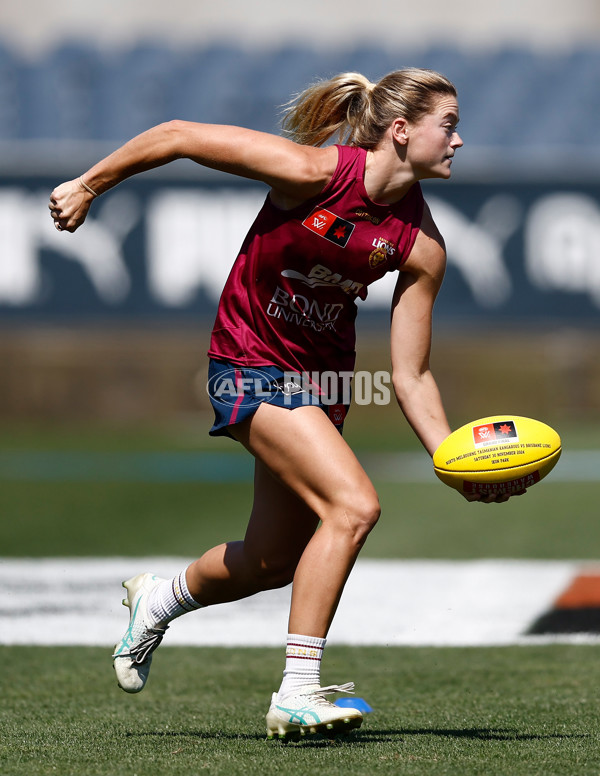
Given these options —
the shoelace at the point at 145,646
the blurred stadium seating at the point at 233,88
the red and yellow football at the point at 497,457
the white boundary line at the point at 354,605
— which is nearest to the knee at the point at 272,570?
the shoelace at the point at 145,646

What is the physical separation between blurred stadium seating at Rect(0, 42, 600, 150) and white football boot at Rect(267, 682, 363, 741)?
16.5 metres

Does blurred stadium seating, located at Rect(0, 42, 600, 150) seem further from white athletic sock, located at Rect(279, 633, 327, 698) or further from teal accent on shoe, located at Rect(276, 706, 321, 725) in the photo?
teal accent on shoe, located at Rect(276, 706, 321, 725)

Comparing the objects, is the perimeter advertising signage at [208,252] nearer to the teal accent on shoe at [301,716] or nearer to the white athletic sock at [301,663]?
the white athletic sock at [301,663]

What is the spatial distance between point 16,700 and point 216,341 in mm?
1713

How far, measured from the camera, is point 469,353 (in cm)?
1706

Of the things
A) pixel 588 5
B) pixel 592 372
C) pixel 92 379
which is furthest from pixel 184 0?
pixel 592 372

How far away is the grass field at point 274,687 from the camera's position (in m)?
3.72

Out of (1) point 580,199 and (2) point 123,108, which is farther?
(2) point 123,108

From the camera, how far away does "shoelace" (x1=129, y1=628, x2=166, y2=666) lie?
4621mm

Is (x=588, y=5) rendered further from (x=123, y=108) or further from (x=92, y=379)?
(x=92, y=379)

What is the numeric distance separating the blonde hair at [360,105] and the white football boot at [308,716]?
1.86 meters

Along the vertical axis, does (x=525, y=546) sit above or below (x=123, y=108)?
below

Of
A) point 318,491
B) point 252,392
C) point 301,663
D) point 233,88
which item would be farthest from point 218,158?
point 233,88

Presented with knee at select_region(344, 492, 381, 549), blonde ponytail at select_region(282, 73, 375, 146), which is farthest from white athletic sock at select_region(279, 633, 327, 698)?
blonde ponytail at select_region(282, 73, 375, 146)
